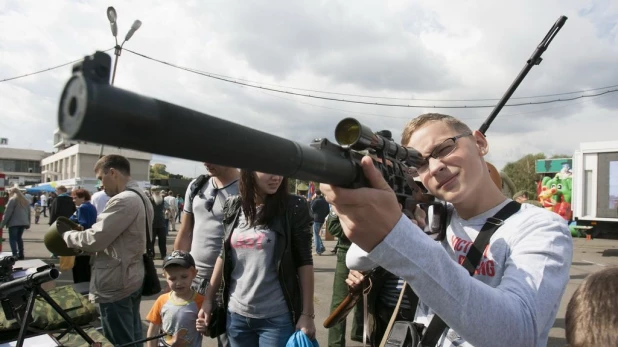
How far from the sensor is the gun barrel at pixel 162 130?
68 centimetres

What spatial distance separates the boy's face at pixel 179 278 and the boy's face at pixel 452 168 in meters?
2.44

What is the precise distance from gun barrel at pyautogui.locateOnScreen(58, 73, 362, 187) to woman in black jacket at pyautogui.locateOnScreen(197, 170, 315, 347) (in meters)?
1.88

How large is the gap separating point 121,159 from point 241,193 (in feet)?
5.77

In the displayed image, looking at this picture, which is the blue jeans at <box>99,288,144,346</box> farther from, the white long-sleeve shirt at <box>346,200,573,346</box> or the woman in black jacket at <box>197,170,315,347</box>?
the white long-sleeve shirt at <box>346,200,573,346</box>

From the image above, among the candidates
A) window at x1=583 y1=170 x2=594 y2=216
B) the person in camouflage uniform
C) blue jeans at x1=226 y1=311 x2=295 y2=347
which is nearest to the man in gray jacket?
blue jeans at x1=226 y1=311 x2=295 y2=347

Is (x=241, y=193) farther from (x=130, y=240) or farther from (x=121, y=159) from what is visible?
(x=121, y=159)

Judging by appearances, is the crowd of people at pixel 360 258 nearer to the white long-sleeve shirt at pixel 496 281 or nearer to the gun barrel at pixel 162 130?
the white long-sleeve shirt at pixel 496 281

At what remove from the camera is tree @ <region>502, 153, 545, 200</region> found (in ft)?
139

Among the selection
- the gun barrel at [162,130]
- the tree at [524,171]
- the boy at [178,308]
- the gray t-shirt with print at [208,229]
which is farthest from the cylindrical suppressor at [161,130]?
the tree at [524,171]

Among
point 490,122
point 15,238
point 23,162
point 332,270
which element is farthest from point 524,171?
point 23,162

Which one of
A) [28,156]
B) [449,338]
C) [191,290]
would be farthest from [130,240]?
[28,156]

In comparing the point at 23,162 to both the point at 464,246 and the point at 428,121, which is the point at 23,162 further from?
the point at 464,246

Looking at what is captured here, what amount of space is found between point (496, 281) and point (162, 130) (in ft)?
3.88

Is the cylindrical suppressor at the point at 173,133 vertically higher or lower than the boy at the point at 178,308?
higher
